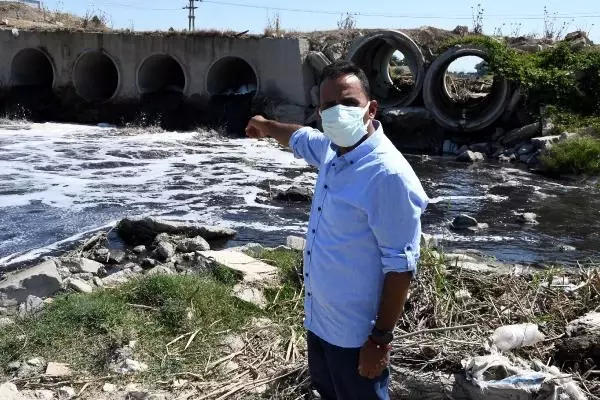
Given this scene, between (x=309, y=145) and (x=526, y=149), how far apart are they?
13178 millimetres

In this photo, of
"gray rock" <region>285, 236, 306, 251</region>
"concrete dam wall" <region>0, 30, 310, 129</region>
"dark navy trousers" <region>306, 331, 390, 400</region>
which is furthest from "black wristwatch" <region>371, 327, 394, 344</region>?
"concrete dam wall" <region>0, 30, 310, 129</region>

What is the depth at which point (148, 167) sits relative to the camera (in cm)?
1402

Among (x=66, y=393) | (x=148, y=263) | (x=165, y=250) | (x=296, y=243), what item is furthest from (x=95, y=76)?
(x=66, y=393)

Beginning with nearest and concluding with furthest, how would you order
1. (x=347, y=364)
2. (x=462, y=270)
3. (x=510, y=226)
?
(x=347, y=364)
(x=462, y=270)
(x=510, y=226)

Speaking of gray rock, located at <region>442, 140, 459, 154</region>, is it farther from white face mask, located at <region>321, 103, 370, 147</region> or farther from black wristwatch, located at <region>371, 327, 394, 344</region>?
black wristwatch, located at <region>371, 327, 394, 344</region>

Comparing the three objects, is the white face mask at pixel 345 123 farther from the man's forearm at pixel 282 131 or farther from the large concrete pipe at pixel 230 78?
the large concrete pipe at pixel 230 78

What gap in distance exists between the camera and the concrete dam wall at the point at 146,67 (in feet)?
61.1

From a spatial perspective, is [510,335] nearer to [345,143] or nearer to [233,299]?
[345,143]

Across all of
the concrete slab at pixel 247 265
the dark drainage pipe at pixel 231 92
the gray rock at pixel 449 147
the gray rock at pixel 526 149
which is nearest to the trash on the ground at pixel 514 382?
the concrete slab at pixel 247 265

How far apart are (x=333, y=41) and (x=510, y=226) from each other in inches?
414

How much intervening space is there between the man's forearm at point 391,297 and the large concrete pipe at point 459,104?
14.9 m

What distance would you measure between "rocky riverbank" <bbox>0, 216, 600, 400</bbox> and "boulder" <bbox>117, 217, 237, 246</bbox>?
288 cm

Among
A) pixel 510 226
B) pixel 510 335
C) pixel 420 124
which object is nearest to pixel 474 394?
pixel 510 335

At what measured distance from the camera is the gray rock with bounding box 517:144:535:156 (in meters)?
14.9
